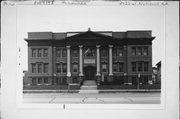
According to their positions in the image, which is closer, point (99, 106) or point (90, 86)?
point (99, 106)

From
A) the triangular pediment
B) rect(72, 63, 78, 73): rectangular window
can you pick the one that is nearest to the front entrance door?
rect(72, 63, 78, 73): rectangular window

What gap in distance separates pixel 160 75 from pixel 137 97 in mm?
525

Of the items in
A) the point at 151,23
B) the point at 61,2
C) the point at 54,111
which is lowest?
the point at 54,111

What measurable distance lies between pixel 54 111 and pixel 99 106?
72 centimetres

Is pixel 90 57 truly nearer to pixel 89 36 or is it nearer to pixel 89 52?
pixel 89 52

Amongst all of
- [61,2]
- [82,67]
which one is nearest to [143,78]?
[82,67]

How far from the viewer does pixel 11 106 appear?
13.0 ft

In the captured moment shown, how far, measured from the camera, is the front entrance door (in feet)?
13.6

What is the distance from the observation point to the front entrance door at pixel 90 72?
4.14 metres

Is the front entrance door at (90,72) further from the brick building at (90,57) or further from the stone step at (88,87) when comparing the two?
the stone step at (88,87)

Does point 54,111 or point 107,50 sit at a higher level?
point 107,50

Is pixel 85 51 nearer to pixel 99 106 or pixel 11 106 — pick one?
pixel 99 106

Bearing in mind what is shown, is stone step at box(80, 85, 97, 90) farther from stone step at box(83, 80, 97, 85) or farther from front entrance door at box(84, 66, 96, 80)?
front entrance door at box(84, 66, 96, 80)

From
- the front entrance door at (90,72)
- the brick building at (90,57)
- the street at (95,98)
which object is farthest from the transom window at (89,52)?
the street at (95,98)
